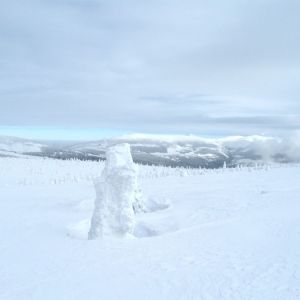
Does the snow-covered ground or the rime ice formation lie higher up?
the rime ice formation

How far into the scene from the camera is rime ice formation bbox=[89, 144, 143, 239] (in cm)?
1977

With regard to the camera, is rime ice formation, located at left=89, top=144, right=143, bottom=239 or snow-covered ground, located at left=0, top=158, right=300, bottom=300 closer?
snow-covered ground, located at left=0, top=158, right=300, bottom=300

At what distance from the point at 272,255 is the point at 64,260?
751 centimetres

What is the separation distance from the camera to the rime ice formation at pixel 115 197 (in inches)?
778

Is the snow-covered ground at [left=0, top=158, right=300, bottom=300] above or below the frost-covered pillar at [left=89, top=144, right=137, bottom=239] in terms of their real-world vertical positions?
below

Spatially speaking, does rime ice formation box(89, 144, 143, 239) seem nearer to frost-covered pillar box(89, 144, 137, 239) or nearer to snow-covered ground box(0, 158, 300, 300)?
frost-covered pillar box(89, 144, 137, 239)

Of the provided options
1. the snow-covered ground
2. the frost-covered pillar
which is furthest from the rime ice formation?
the snow-covered ground

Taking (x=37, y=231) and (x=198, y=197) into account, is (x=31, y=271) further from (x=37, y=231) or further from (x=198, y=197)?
(x=198, y=197)

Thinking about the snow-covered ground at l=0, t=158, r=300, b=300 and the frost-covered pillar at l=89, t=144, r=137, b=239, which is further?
the frost-covered pillar at l=89, t=144, r=137, b=239

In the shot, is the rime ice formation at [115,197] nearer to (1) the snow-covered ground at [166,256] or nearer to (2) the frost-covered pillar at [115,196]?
(2) the frost-covered pillar at [115,196]

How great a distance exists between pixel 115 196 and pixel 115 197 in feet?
0.15

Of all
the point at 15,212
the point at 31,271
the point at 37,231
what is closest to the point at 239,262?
the point at 31,271

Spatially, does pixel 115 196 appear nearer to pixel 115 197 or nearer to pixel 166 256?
pixel 115 197

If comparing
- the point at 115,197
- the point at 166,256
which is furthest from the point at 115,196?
the point at 166,256
